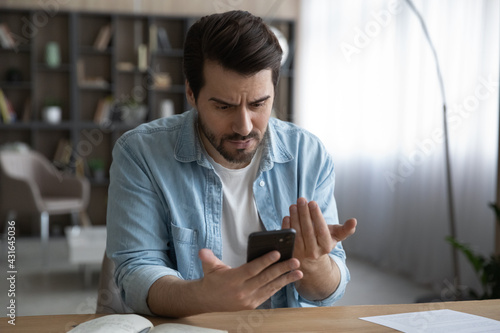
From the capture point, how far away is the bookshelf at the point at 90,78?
5457 mm

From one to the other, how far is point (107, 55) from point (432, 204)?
3614mm

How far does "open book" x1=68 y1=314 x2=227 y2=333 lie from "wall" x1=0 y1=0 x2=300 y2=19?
4945 millimetres

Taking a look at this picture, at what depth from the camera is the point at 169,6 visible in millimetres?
5762

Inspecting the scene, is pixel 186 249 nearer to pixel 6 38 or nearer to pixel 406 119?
pixel 406 119

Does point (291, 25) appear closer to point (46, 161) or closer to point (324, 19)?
point (324, 19)

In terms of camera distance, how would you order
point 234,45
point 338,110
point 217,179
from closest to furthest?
point 234,45 → point 217,179 → point 338,110

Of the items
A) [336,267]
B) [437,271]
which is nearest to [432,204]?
[437,271]

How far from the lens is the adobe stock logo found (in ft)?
14.2

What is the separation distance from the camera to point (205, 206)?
1391 mm

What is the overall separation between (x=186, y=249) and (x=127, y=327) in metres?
0.38

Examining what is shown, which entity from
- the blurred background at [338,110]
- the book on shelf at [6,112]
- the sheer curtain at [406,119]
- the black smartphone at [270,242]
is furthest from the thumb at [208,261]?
the book on shelf at [6,112]

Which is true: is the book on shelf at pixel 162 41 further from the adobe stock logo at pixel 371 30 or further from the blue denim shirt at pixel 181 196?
the blue denim shirt at pixel 181 196

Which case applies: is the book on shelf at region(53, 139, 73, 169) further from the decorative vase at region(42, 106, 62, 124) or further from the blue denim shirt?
the blue denim shirt

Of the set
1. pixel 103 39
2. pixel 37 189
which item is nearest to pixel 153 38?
pixel 103 39
